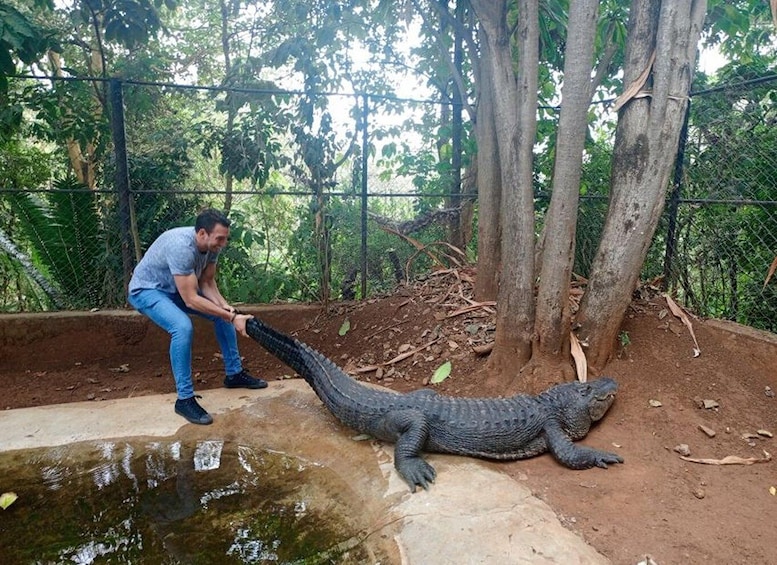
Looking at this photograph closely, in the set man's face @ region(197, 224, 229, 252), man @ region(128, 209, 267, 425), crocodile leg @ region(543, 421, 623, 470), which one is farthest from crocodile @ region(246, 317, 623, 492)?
man's face @ region(197, 224, 229, 252)

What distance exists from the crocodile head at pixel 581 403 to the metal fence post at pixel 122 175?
3868 millimetres

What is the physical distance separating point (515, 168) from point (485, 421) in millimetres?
1651

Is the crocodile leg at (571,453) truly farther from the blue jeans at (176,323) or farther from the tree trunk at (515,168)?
the blue jeans at (176,323)

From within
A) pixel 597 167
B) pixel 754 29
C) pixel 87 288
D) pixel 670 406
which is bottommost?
pixel 670 406

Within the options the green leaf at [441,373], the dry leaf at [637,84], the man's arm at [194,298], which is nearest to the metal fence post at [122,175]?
the man's arm at [194,298]

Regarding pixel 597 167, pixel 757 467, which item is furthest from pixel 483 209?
pixel 757 467

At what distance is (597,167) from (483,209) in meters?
1.63

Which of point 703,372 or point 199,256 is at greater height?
point 199,256

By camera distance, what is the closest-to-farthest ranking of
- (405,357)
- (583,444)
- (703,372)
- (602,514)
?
1. (602,514)
2. (583,444)
3. (703,372)
4. (405,357)

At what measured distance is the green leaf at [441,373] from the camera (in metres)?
3.95

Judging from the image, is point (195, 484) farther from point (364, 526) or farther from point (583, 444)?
point (583, 444)

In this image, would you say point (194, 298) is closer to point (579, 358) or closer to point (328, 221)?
point (328, 221)

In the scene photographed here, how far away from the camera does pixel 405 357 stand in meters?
4.33

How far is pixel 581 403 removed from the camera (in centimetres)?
314
